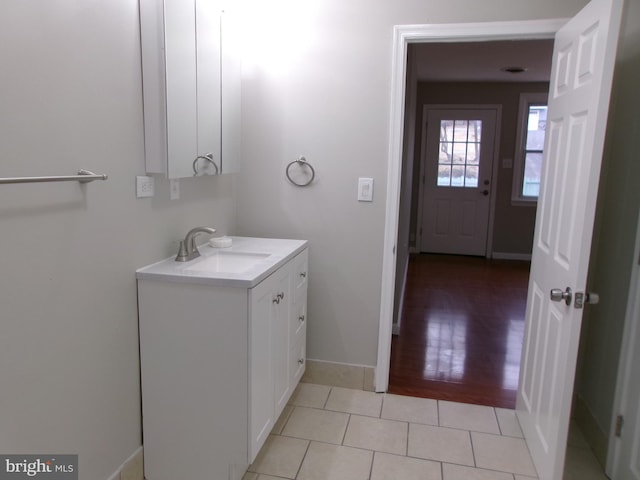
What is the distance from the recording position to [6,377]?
1333mm

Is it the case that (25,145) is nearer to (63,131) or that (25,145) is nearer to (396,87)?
(63,131)

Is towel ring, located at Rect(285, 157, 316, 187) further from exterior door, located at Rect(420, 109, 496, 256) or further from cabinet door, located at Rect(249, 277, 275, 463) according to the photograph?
exterior door, located at Rect(420, 109, 496, 256)

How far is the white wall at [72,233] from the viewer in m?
1.33

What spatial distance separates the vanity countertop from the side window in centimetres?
492

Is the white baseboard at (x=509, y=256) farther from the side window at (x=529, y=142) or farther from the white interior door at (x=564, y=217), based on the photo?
the white interior door at (x=564, y=217)

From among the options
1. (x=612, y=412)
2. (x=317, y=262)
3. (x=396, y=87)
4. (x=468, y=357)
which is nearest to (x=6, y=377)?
(x=317, y=262)

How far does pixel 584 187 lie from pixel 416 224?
5.33 meters

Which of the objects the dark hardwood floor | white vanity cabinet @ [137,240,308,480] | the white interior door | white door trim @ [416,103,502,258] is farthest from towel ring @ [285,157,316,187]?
white door trim @ [416,103,502,258]

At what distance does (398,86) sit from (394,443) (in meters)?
1.79

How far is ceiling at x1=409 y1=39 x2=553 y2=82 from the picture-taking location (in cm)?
451

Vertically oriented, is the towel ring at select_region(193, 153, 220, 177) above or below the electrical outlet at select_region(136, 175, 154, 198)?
above

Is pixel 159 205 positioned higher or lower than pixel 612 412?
higher

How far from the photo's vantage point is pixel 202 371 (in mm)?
1906

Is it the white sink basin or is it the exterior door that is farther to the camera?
the exterior door
